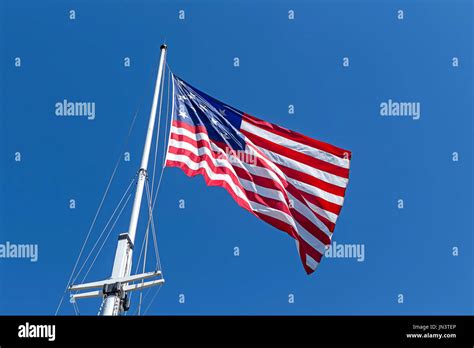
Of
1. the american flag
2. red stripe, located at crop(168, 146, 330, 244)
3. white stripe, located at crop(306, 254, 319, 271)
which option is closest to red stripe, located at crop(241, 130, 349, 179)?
the american flag

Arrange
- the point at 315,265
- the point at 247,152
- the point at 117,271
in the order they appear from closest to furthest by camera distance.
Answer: the point at 117,271 → the point at 315,265 → the point at 247,152

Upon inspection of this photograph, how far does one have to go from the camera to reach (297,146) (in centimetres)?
1459

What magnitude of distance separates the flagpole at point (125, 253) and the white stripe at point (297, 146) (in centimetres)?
310

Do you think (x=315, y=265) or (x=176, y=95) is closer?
(x=315, y=265)

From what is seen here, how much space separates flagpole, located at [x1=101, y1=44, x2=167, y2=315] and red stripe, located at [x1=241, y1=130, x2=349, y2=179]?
3242 millimetres

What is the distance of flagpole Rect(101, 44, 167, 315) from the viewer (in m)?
10.0

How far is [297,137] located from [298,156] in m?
0.61

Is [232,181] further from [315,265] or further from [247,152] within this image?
[315,265]

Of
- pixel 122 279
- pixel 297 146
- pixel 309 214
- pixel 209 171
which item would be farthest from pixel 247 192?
pixel 122 279
